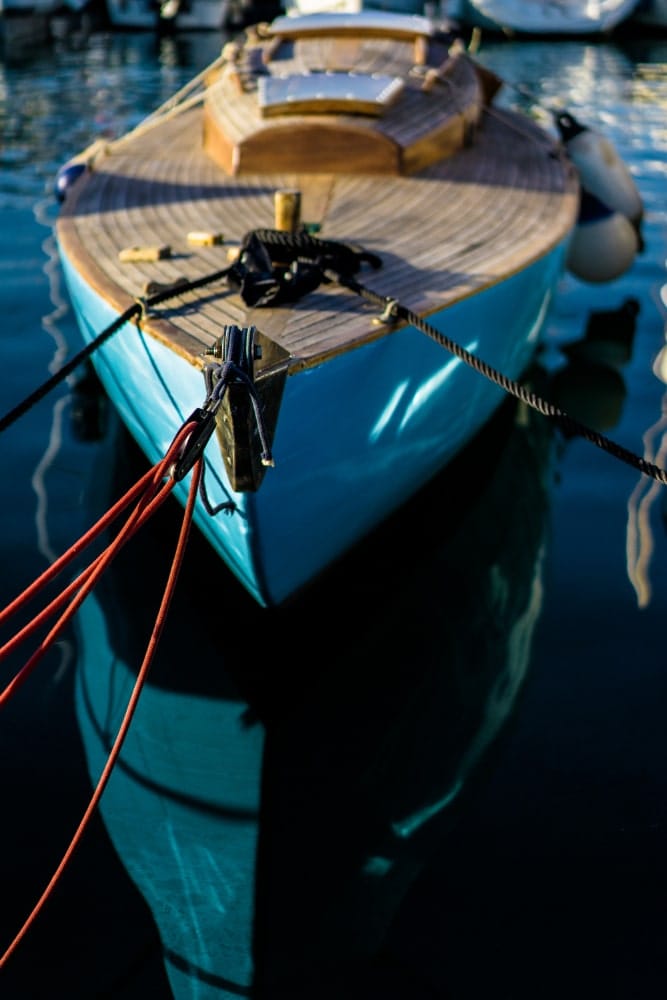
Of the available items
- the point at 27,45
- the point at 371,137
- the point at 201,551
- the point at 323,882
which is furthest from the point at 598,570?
the point at 27,45

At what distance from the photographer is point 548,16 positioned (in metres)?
30.5

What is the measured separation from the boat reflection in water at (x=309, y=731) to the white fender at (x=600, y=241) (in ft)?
11.7

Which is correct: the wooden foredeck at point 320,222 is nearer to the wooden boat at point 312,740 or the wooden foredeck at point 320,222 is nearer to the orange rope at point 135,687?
the orange rope at point 135,687

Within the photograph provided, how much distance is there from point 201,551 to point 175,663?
3.16 feet

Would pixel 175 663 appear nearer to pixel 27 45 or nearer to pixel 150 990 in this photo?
pixel 150 990

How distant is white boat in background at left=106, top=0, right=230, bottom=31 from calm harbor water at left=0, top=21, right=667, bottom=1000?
2616 cm

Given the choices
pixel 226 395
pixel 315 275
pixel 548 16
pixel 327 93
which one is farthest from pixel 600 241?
pixel 548 16

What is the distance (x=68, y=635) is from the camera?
5461mm

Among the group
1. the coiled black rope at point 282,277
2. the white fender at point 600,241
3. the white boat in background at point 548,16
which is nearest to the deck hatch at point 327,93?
the coiled black rope at point 282,277

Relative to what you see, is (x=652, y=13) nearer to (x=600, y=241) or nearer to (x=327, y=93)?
(x=600, y=241)

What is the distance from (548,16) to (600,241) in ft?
80.4

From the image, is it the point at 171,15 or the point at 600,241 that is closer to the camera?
the point at 600,241

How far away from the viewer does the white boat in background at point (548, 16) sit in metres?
30.3

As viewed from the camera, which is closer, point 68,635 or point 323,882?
point 323,882
